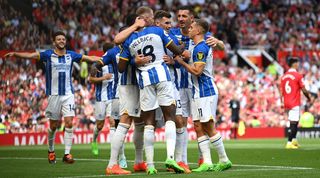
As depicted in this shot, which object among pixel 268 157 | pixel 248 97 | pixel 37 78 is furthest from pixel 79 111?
pixel 268 157

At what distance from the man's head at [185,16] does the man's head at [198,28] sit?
0.44 m

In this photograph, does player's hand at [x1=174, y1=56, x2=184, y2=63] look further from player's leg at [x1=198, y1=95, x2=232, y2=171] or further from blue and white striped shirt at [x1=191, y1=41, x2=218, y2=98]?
player's leg at [x1=198, y1=95, x2=232, y2=171]

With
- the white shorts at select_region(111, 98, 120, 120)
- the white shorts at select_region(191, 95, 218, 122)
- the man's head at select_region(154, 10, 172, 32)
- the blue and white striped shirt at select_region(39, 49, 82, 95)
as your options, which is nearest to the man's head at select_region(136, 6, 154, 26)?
the man's head at select_region(154, 10, 172, 32)

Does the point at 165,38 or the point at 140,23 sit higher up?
the point at 140,23

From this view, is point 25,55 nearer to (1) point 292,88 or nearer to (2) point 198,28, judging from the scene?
(2) point 198,28

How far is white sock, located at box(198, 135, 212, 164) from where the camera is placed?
48.7ft

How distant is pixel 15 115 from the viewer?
99.5 ft

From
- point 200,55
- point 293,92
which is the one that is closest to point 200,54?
point 200,55

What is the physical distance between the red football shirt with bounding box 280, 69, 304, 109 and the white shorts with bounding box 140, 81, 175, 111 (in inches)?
405

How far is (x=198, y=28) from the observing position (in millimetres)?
15016

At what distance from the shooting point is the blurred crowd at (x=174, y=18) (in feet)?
101

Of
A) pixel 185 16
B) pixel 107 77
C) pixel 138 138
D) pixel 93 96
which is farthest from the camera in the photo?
pixel 93 96

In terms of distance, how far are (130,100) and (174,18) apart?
24.7 metres

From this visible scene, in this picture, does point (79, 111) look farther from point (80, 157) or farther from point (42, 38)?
point (80, 157)
